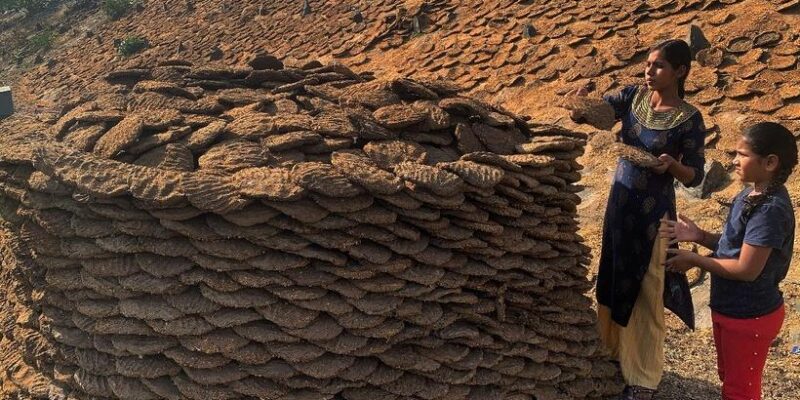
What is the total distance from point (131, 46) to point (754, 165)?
12.3 m

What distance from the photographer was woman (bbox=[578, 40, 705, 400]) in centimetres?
234

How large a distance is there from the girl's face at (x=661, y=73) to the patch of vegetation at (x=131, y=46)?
11.8m

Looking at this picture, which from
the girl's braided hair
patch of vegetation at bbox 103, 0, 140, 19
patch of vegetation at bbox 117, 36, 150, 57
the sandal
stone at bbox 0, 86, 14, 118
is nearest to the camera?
the girl's braided hair

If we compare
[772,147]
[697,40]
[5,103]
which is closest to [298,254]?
[772,147]

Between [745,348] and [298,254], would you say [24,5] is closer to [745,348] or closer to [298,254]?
[298,254]

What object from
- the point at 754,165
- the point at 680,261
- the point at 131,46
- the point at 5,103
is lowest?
the point at 131,46

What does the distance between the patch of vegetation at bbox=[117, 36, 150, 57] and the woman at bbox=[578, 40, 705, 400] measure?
11639 mm

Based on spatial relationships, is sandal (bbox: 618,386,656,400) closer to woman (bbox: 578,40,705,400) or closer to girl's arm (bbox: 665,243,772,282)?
woman (bbox: 578,40,705,400)

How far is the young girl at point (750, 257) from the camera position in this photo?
202 centimetres

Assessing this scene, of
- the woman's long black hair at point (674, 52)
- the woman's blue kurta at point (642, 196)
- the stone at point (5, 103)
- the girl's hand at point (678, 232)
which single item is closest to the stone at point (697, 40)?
the woman's blue kurta at point (642, 196)

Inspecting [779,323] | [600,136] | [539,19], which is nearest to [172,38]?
[539,19]

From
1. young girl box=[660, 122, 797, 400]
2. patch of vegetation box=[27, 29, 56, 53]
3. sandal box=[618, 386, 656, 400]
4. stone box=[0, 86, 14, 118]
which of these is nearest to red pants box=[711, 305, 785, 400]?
young girl box=[660, 122, 797, 400]

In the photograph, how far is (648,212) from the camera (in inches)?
96.5

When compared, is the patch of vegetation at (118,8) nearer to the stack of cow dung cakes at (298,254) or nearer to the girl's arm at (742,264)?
the stack of cow dung cakes at (298,254)
